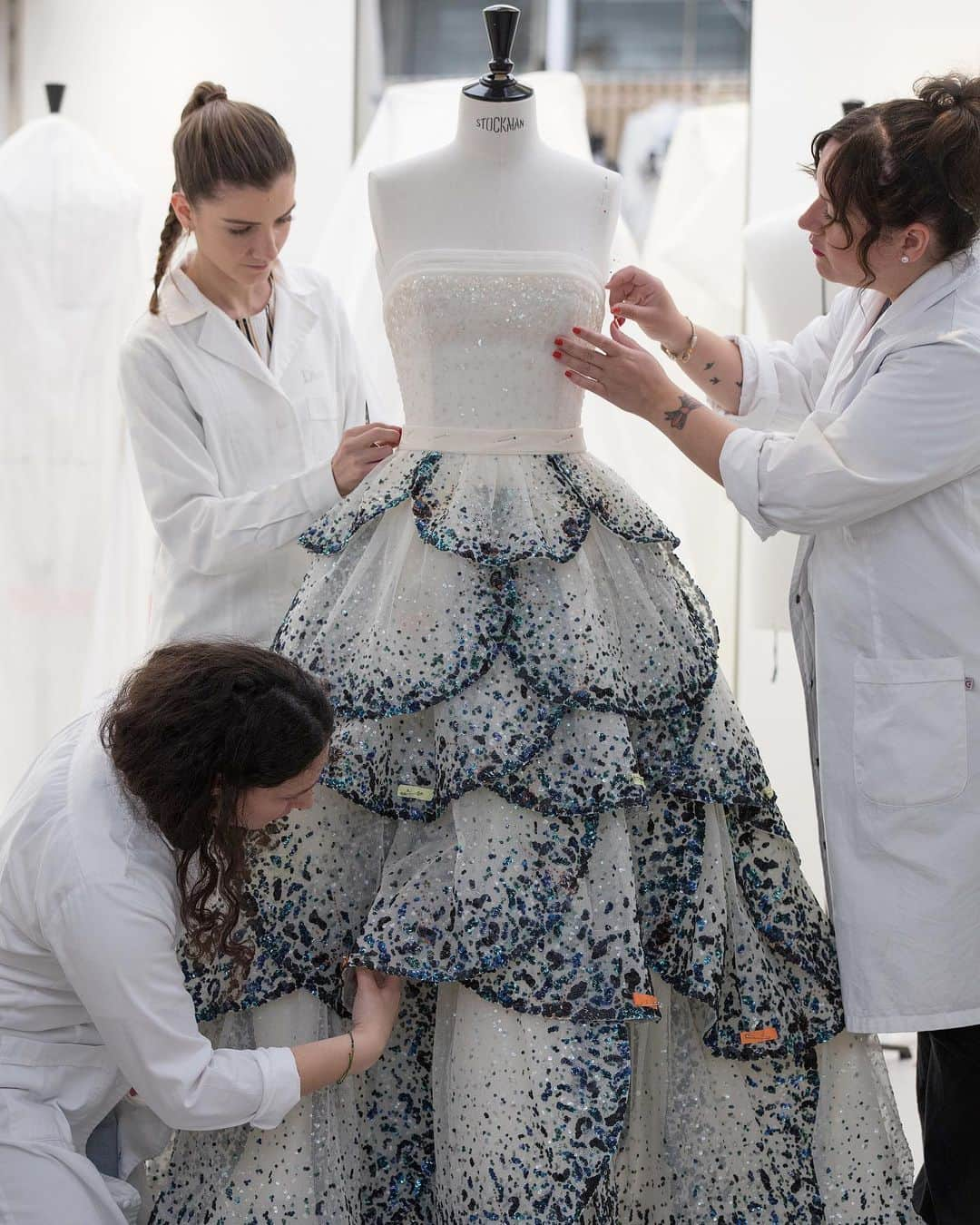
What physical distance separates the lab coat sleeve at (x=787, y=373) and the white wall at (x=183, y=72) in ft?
5.92

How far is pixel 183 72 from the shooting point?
3475 mm

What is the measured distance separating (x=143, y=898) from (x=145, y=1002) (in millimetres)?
98

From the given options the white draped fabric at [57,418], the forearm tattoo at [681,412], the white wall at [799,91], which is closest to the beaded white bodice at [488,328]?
the forearm tattoo at [681,412]

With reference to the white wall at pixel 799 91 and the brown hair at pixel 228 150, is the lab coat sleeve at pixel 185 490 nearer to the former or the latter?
the brown hair at pixel 228 150

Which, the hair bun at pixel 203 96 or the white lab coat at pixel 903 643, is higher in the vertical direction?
the hair bun at pixel 203 96

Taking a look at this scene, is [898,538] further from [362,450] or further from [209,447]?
[209,447]

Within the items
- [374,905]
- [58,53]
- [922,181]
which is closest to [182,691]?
[374,905]

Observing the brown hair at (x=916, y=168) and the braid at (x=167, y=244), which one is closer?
the brown hair at (x=916, y=168)

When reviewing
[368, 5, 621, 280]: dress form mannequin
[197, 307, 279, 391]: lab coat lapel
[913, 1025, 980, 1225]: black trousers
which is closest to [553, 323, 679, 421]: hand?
[368, 5, 621, 280]: dress form mannequin

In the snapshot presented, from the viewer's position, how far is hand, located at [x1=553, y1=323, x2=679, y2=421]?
170 centimetres

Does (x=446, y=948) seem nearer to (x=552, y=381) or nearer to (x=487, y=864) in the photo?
(x=487, y=864)

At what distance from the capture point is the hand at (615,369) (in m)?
1.70

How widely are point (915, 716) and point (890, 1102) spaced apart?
18.5 inches

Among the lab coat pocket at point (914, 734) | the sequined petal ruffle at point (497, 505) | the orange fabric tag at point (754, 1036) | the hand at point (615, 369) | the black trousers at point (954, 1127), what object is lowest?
the black trousers at point (954, 1127)
